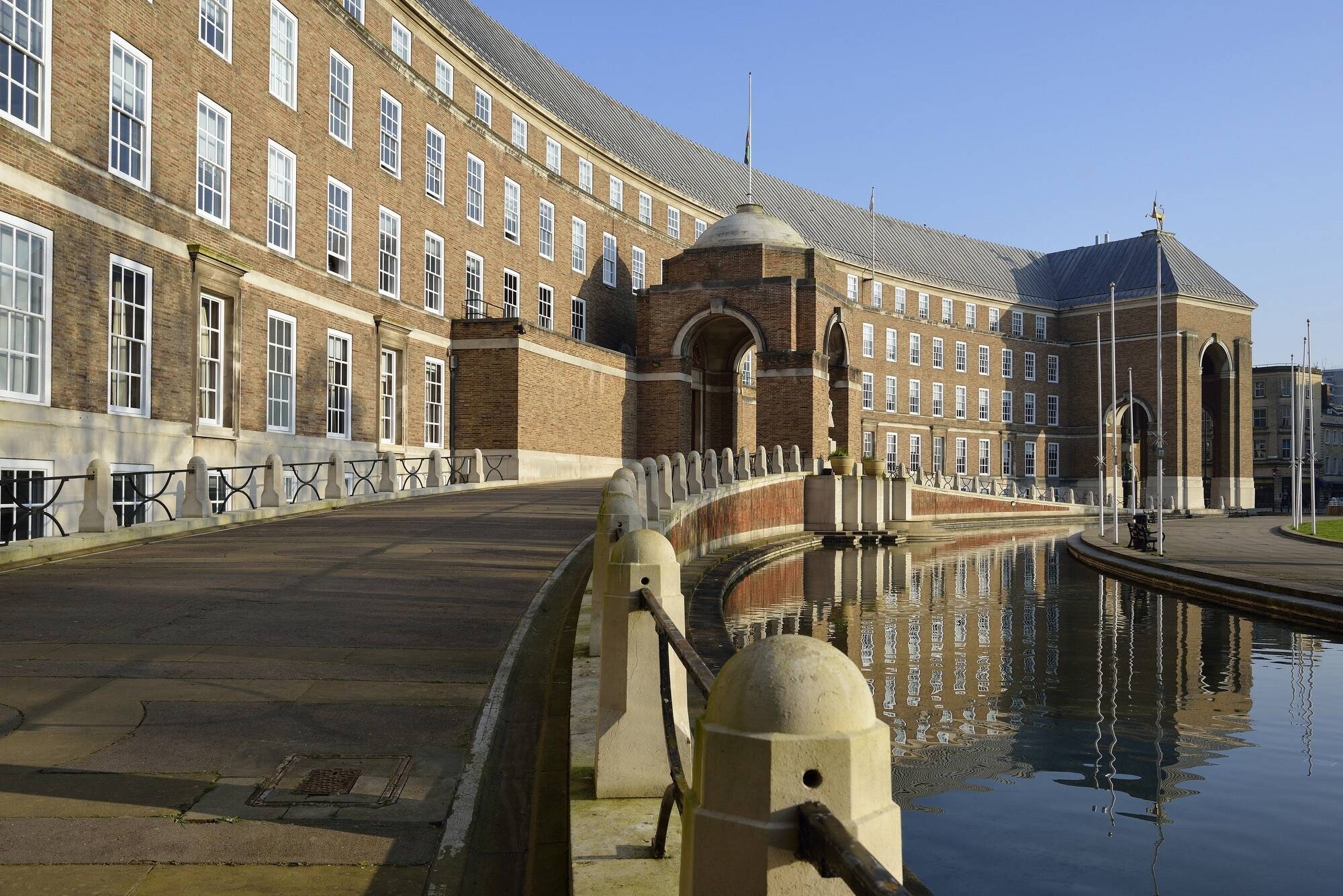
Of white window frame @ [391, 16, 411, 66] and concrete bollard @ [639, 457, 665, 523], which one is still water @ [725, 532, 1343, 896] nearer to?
concrete bollard @ [639, 457, 665, 523]

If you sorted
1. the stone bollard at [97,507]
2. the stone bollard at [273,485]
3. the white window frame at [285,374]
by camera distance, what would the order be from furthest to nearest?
the white window frame at [285,374], the stone bollard at [273,485], the stone bollard at [97,507]

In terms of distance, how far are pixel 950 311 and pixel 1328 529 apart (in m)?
37.3

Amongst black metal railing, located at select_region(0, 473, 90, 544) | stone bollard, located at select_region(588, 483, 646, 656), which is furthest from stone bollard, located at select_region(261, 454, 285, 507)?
stone bollard, located at select_region(588, 483, 646, 656)

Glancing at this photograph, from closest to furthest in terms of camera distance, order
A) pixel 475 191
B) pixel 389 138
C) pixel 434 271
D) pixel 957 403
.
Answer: pixel 389 138
pixel 434 271
pixel 475 191
pixel 957 403

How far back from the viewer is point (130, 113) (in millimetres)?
18438

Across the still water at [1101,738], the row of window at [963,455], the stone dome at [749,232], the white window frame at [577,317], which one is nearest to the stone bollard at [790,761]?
the still water at [1101,738]

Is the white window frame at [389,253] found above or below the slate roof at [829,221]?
below

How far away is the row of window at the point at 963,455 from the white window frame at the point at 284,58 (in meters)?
42.7

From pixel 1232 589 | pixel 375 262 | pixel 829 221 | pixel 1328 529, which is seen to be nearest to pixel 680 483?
pixel 1232 589

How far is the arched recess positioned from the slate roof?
11.6ft

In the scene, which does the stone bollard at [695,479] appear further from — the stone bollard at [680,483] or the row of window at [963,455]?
the row of window at [963,455]

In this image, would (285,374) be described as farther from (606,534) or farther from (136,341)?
(606,534)

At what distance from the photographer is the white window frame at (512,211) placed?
36.0 meters

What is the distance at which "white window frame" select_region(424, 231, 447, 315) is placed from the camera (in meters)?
31.0
